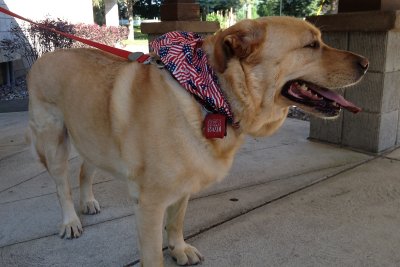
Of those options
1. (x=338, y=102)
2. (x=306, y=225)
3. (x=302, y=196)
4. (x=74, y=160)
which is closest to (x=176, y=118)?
(x=338, y=102)

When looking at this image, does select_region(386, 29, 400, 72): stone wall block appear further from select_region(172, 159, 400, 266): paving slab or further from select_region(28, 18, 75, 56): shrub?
select_region(28, 18, 75, 56): shrub

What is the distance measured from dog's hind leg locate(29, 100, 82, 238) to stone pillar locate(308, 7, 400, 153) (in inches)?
129

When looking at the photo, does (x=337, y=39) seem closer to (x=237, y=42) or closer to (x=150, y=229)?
(x=237, y=42)

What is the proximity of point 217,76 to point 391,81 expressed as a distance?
3281mm

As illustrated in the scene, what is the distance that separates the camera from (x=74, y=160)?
4832 mm

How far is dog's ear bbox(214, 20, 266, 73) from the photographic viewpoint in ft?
6.94

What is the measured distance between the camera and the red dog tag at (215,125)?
7.14ft

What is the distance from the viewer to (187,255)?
2.70 metres

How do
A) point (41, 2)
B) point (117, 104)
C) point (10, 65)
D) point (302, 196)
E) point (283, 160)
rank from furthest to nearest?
point (41, 2) → point (10, 65) → point (283, 160) → point (302, 196) → point (117, 104)

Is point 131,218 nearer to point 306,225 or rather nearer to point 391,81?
point 306,225

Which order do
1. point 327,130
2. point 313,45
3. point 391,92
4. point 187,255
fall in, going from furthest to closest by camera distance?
point 327,130 < point 391,92 < point 187,255 < point 313,45

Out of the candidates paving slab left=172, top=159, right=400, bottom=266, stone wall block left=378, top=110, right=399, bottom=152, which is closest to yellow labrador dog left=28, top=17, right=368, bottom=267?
paving slab left=172, top=159, right=400, bottom=266

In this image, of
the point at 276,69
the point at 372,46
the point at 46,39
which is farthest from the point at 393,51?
the point at 46,39

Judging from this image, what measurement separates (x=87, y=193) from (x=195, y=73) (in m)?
1.77
